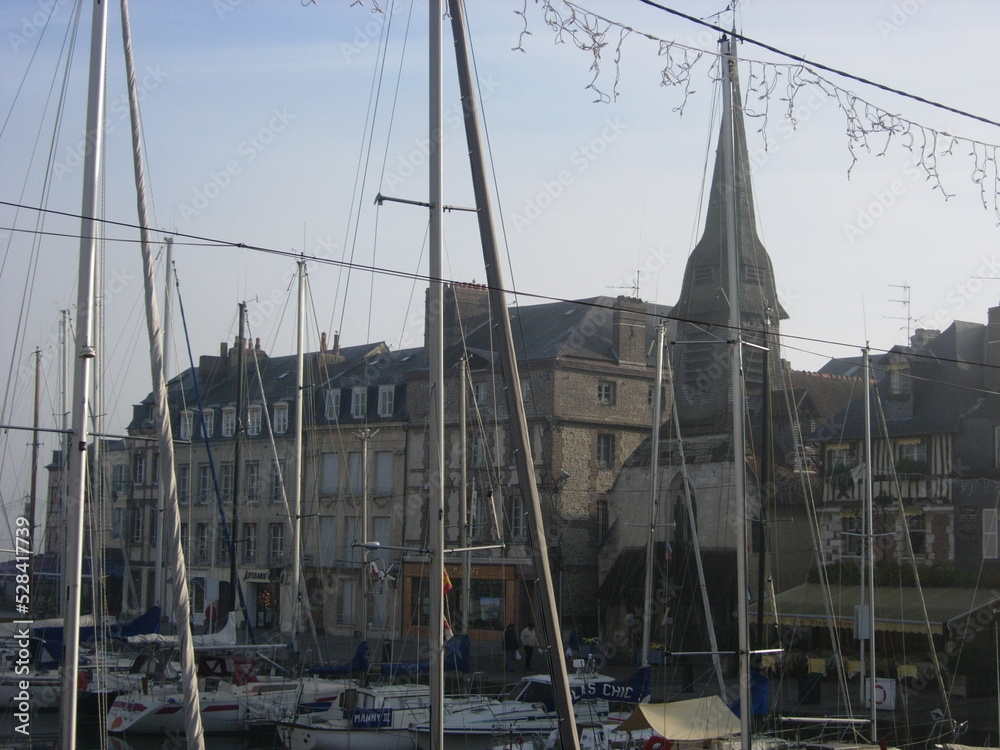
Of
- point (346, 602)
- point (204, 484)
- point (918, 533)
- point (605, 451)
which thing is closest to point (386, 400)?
point (346, 602)

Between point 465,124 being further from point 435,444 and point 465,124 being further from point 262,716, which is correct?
point 262,716

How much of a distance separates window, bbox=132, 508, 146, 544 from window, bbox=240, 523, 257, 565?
7.86 meters

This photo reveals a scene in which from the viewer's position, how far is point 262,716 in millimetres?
24766

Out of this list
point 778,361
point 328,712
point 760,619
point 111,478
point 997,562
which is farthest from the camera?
point 111,478

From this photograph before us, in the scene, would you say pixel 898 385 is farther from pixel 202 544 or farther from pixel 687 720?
pixel 202 544

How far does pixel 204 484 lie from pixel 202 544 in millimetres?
3145

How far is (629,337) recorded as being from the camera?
4403 centimetres

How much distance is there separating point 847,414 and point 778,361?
791 cm

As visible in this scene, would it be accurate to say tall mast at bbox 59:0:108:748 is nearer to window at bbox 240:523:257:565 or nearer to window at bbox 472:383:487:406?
window at bbox 472:383:487:406

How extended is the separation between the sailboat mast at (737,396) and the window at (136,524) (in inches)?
1874

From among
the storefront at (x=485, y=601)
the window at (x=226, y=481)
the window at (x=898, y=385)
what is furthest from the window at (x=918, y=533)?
the window at (x=226, y=481)

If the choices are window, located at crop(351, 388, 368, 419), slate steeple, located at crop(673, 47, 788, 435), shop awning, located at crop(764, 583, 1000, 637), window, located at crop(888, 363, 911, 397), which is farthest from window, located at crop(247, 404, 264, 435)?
window, located at crop(888, 363, 911, 397)

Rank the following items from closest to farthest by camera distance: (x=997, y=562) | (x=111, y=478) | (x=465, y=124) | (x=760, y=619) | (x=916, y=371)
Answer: (x=465, y=124), (x=760, y=619), (x=997, y=562), (x=916, y=371), (x=111, y=478)

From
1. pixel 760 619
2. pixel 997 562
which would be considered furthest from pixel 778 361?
pixel 760 619
